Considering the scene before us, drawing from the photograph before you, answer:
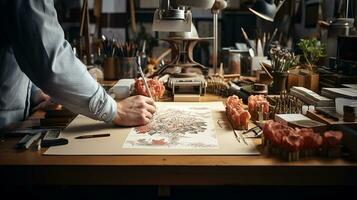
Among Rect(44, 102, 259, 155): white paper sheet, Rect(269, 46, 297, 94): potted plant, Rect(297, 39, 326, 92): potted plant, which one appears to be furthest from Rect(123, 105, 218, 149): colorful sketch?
Rect(297, 39, 326, 92): potted plant

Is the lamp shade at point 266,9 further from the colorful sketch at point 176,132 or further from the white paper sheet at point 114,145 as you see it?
the white paper sheet at point 114,145

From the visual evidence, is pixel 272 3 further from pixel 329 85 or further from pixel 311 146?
pixel 311 146

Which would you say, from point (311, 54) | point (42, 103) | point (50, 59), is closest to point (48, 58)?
point (50, 59)

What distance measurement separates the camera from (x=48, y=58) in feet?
3.72

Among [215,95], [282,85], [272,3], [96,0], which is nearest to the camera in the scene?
[282,85]

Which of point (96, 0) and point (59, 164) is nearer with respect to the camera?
point (59, 164)

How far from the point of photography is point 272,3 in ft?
7.06

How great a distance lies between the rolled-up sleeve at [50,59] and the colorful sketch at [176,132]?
0.16 metres

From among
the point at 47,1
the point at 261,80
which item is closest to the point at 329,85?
the point at 261,80

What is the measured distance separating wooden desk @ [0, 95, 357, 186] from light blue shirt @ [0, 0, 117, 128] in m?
0.27

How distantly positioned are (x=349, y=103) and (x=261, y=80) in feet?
2.40

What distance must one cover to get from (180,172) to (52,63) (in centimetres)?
47

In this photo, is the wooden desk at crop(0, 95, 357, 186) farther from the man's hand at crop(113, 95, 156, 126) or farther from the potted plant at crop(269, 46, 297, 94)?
the potted plant at crop(269, 46, 297, 94)

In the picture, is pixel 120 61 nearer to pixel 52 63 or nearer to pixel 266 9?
pixel 266 9
